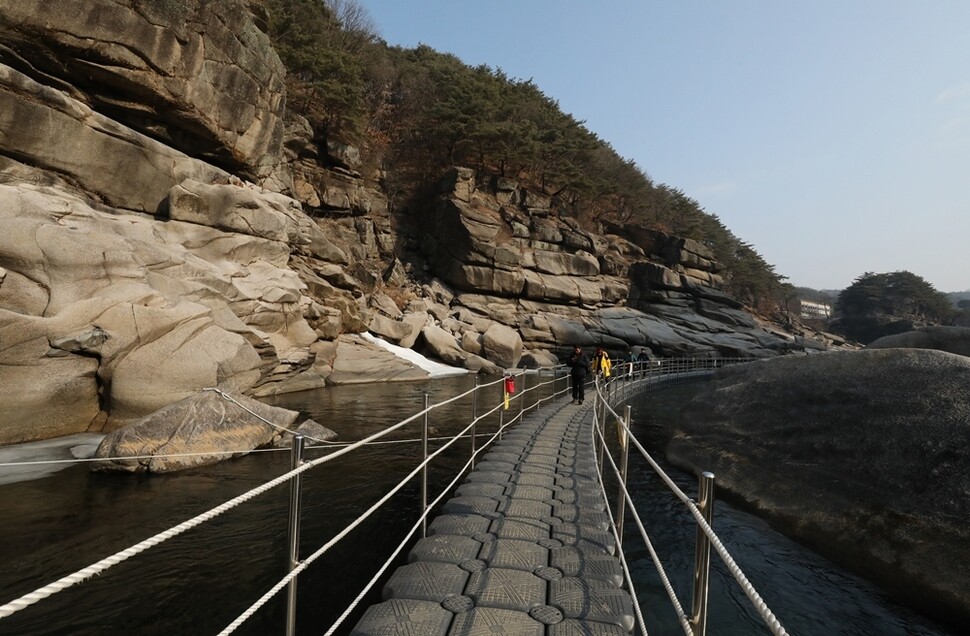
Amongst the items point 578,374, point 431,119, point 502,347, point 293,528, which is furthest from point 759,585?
point 431,119

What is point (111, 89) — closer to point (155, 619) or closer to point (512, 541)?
point (155, 619)

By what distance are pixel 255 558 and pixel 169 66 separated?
19773mm

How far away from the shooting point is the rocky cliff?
33.4 ft

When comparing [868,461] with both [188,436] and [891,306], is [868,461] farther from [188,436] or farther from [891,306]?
[891,306]

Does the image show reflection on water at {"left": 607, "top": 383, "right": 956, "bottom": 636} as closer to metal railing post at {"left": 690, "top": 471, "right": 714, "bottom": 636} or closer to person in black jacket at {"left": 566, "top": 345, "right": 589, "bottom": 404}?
metal railing post at {"left": 690, "top": 471, "right": 714, "bottom": 636}

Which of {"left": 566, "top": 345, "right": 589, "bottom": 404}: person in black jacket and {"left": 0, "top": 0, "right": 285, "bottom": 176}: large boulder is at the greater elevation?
{"left": 0, "top": 0, "right": 285, "bottom": 176}: large boulder

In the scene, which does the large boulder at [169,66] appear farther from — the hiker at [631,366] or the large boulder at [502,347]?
the hiker at [631,366]

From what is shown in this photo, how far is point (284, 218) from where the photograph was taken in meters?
20.8

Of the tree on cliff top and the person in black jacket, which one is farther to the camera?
the tree on cliff top

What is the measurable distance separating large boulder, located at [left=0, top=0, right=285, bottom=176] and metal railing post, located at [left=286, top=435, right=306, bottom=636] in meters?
18.4

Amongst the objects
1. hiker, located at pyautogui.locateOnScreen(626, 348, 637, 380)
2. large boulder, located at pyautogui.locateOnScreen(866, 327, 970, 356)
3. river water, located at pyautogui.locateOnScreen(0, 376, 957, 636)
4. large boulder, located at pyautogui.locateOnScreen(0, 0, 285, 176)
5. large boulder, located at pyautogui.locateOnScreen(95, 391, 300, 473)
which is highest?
large boulder, located at pyautogui.locateOnScreen(0, 0, 285, 176)

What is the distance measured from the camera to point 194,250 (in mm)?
16984

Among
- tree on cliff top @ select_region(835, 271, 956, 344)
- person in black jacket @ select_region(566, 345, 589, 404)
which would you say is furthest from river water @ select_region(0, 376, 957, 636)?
tree on cliff top @ select_region(835, 271, 956, 344)

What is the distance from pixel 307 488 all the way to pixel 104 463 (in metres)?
3.45
